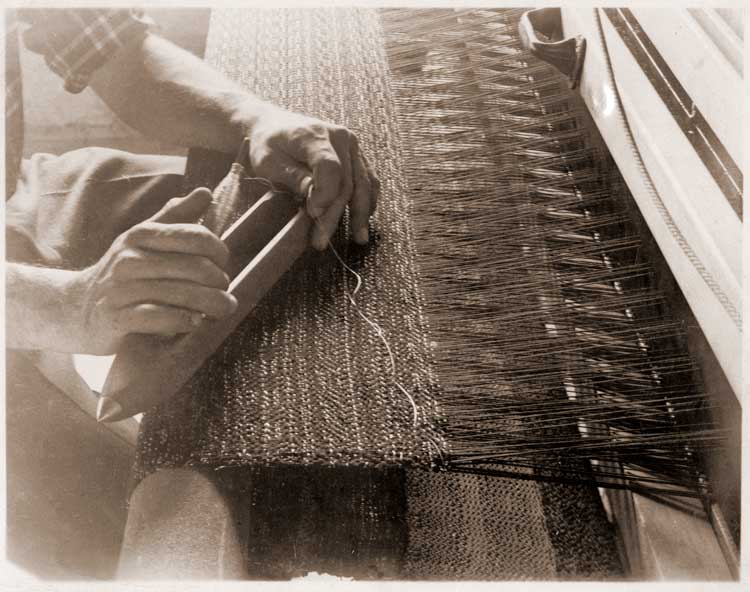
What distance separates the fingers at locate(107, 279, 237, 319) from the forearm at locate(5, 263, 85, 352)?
0.19 ft

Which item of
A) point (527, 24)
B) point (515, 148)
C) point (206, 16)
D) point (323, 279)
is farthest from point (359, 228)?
point (206, 16)

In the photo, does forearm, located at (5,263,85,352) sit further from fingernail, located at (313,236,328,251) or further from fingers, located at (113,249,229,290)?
fingernail, located at (313,236,328,251)

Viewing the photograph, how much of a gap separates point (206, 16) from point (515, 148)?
2.00 feet

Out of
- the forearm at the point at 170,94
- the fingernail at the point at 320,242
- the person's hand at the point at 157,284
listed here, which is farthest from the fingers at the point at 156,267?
the forearm at the point at 170,94

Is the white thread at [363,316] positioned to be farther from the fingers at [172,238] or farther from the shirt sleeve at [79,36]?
the shirt sleeve at [79,36]

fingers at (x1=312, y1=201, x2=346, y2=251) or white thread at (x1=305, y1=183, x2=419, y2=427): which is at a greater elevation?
fingers at (x1=312, y1=201, x2=346, y2=251)

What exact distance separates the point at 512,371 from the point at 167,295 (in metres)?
0.30

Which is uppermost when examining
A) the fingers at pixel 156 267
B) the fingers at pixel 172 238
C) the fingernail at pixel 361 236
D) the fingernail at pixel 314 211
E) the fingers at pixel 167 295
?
the fingers at pixel 172 238

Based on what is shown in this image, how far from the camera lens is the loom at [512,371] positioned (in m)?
0.47

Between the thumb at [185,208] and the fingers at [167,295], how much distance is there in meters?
0.06

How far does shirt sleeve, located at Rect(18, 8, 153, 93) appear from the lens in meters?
0.63

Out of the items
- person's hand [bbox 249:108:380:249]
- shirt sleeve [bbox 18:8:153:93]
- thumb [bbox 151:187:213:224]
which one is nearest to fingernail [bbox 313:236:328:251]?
person's hand [bbox 249:108:380:249]

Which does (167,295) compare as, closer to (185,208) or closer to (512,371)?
(185,208)

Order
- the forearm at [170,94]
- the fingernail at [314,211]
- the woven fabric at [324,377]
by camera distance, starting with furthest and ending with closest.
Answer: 1. the forearm at [170,94]
2. the fingernail at [314,211]
3. the woven fabric at [324,377]
